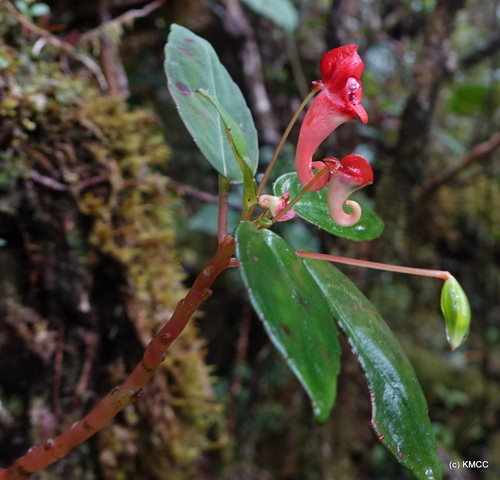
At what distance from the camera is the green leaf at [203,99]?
0.56 metres

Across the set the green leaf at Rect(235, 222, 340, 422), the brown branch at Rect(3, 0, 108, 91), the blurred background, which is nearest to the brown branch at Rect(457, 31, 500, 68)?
the blurred background

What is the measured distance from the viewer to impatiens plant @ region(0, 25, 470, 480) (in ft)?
1.37

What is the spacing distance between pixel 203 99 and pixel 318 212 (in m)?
0.22

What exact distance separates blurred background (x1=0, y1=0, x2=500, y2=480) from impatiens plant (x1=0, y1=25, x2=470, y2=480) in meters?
0.44

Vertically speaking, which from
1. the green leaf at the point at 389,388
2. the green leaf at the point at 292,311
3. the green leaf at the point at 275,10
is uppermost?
the green leaf at the point at 275,10

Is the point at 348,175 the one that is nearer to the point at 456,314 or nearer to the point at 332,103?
the point at 332,103

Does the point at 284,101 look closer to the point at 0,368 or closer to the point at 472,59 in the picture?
the point at 472,59

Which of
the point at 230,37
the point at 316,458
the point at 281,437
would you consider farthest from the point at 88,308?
the point at 230,37

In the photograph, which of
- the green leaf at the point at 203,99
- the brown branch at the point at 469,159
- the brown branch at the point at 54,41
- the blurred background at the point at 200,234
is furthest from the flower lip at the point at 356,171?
the brown branch at the point at 469,159

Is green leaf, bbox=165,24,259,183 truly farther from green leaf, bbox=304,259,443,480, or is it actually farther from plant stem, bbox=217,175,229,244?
green leaf, bbox=304,259,443,480

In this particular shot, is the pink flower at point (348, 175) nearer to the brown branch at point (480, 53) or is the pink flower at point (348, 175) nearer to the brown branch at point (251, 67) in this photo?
the brown branch at point (251, 67)

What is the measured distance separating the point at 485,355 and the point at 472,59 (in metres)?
1.30

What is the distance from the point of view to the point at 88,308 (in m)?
0.98

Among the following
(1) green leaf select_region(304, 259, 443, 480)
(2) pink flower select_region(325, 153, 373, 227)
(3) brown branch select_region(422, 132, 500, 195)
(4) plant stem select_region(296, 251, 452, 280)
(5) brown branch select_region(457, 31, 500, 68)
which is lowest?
(3) brown branch select_region(422, 132, 500, 195)
